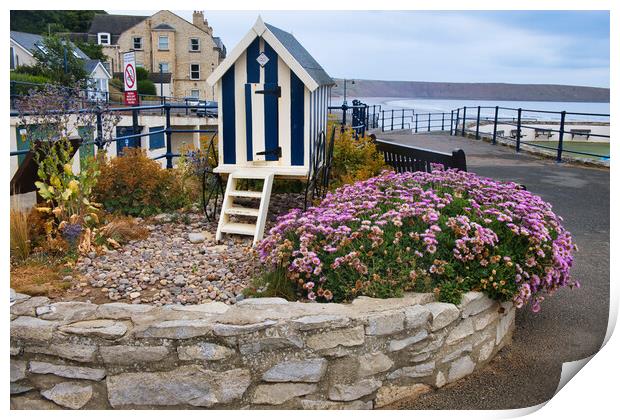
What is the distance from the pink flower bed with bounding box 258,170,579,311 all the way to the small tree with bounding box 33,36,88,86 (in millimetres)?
2506

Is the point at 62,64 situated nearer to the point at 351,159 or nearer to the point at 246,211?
the point at 246,211

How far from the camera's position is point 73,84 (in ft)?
18.0

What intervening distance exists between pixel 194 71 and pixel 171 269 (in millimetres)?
2209

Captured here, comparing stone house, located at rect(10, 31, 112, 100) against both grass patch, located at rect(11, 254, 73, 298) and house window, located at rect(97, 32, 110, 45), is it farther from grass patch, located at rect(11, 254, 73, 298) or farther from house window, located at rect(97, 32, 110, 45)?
grass patch, located at rect(11, 254, 73, 298)

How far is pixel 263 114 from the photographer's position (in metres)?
5.37

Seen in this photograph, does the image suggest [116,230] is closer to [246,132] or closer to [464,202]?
[246,132]

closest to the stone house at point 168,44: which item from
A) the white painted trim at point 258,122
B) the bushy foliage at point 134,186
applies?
the white painted trim at point 258,122

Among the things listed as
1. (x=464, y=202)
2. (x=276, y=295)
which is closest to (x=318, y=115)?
(x=464, y=202)

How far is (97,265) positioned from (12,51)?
5.65ft

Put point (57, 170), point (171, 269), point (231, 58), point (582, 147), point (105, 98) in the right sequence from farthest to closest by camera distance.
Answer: point (582, 147) → point (105, 98) → point (231, 58) → point (57, 170) → point (171, 269)

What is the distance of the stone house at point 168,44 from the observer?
4996mm

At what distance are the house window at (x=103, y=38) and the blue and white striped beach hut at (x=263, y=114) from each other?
3.44 ft

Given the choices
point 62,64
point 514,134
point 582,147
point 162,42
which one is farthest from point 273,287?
point 514,134

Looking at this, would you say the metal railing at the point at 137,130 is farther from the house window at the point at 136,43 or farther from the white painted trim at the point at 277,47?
the white painted trim at the point at 277,47
